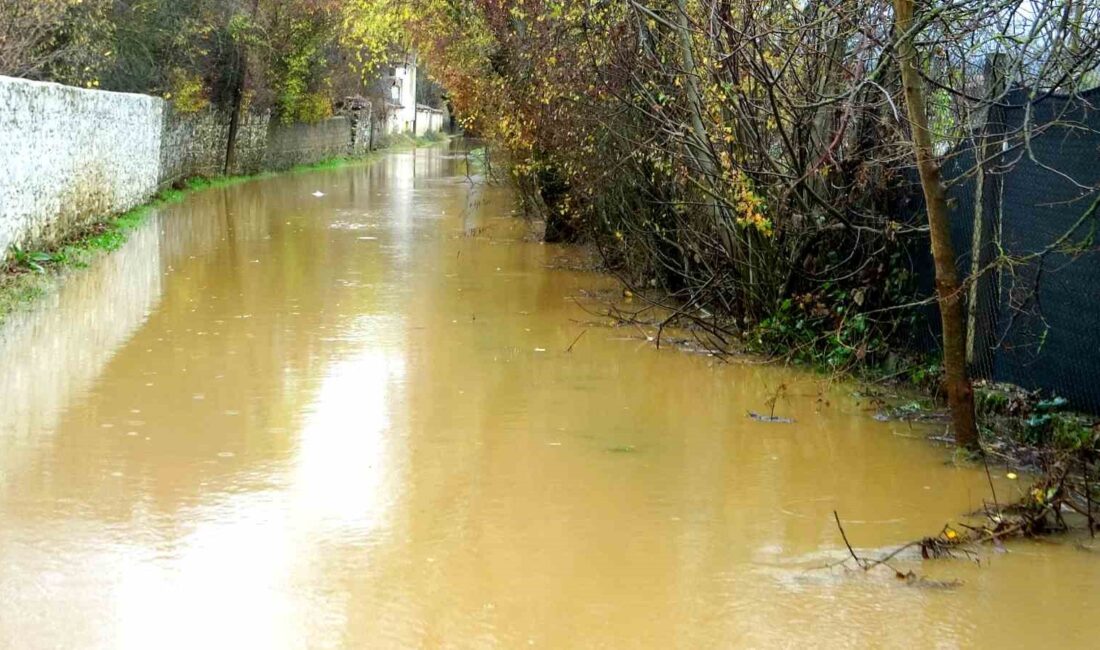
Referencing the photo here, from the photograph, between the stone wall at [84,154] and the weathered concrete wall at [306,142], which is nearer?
the stone wall at [84,154]

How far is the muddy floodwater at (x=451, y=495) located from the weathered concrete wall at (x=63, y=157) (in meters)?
1.85

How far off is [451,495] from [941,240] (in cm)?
317

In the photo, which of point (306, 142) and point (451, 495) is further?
point (306, 142)

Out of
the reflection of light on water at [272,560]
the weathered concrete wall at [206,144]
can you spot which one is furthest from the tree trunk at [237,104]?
the reflection of light on water at [272,560]

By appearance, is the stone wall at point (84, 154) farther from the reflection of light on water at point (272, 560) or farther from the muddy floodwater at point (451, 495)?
the reflection of light on water at point (272, 560)

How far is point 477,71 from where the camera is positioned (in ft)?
70.3

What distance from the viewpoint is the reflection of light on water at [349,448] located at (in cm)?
649

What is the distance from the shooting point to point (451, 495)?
6.75m

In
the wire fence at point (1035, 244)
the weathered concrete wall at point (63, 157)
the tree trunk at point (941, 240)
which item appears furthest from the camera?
the weathered concrete wall at point (63, 157)

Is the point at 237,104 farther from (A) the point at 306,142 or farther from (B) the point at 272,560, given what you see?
(B) the point at 272,560

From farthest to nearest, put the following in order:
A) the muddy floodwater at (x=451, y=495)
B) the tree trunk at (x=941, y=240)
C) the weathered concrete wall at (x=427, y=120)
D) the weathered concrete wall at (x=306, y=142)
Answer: the weathered concrete wall at (x=427, y=120), the weathered concrete wall at (x=306, y=142), the tree trunk at (x=941, y=240), the muddy floodwater at (x=451, y=495)

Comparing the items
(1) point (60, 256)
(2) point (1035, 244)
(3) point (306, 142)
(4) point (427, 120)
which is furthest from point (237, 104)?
(4) point (427, 120)

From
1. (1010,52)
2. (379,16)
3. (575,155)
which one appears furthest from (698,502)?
(379,16)

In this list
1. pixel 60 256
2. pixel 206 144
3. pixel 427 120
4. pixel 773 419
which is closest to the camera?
pixel 773 419
